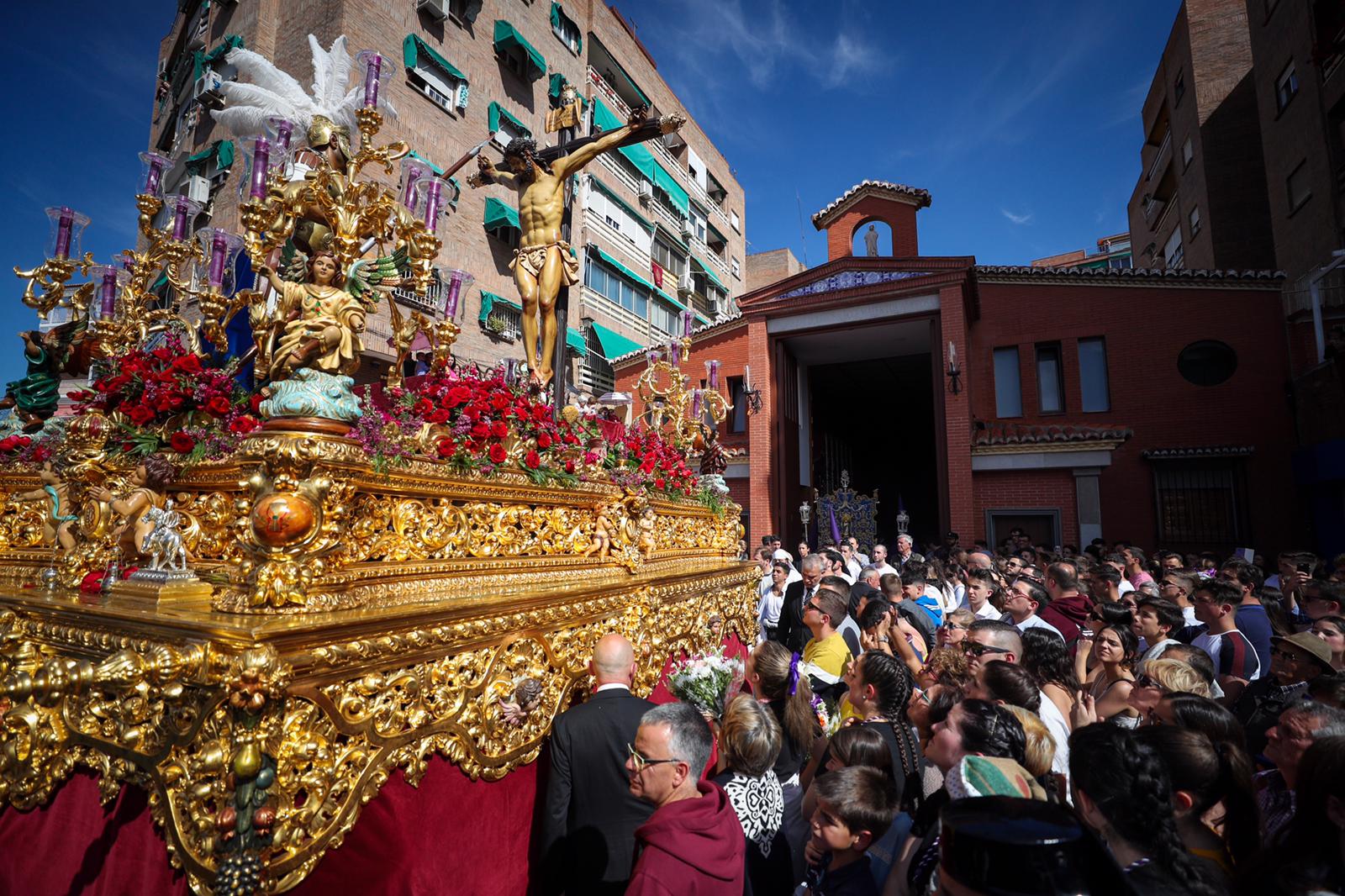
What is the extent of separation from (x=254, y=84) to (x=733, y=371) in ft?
47.6

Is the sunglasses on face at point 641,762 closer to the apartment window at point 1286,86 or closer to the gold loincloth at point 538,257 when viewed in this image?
the gold loincloth at point 538,257

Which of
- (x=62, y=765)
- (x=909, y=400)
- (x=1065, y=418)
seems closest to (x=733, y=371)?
(x=1065, y=418)

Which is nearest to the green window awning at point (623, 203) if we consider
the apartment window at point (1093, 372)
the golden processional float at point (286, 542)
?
the apartment window at point (1093, 372)

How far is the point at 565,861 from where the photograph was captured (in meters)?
2.92

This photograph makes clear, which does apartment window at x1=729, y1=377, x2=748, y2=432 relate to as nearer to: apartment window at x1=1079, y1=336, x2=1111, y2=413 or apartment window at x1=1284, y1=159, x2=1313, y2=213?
apartment window at x1=1079, y1=336, x2=1111, y2=413

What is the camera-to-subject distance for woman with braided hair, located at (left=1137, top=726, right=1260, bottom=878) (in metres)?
2.24

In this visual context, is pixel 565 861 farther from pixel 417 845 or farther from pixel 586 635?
pixel 586 635

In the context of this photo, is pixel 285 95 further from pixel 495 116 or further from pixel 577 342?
pixel 495 116

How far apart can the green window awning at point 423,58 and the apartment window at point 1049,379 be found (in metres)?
17.4

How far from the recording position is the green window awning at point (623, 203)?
903 inches

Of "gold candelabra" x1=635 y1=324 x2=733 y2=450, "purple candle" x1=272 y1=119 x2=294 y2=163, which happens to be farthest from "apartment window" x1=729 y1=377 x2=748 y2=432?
"purple candle" x1=272 y1=119 x2=294 y2=163

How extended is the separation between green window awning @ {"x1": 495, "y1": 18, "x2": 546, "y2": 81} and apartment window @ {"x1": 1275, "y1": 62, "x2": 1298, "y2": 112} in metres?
20.5

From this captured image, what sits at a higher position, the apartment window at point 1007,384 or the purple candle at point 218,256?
the apartment window at point 1007,384

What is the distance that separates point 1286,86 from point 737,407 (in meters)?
16.9
